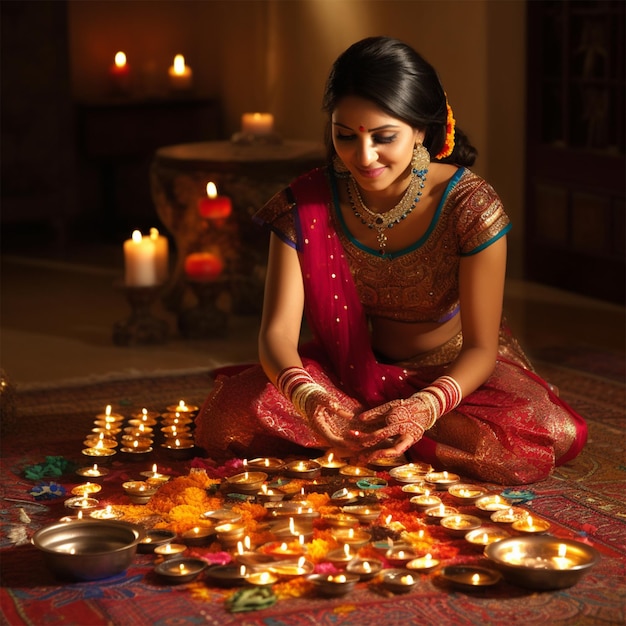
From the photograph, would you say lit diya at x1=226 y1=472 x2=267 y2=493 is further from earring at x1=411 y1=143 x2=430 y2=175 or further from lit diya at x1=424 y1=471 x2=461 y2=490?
earring at x1=411 y1=143 x2=430 y2=175

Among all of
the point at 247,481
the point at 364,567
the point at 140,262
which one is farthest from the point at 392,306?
the point at 140,262

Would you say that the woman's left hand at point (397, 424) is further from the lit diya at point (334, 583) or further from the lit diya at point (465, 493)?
the lit diya at point (334, 583)

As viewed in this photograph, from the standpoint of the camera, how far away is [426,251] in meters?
2.89

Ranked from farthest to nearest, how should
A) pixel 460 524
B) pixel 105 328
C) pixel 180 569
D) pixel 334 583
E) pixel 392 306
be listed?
pixel 105 328, pixel 392 306, pixel 460 524, pixel 180 569, pixel 334 583

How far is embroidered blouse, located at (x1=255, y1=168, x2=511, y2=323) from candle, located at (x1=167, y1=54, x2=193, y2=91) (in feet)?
14.5

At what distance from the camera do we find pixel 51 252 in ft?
22.2

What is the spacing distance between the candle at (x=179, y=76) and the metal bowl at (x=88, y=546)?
17.2ft

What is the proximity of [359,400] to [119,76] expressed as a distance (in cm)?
454

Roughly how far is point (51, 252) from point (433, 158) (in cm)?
422

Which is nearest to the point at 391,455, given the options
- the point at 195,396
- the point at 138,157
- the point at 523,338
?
the point at 195,396

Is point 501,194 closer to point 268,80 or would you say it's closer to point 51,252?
point 268,80

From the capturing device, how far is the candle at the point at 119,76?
708 centimetres

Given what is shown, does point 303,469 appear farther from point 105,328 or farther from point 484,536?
point 105,328

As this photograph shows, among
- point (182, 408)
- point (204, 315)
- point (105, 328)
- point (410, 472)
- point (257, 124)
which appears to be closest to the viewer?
point (410, 472)
